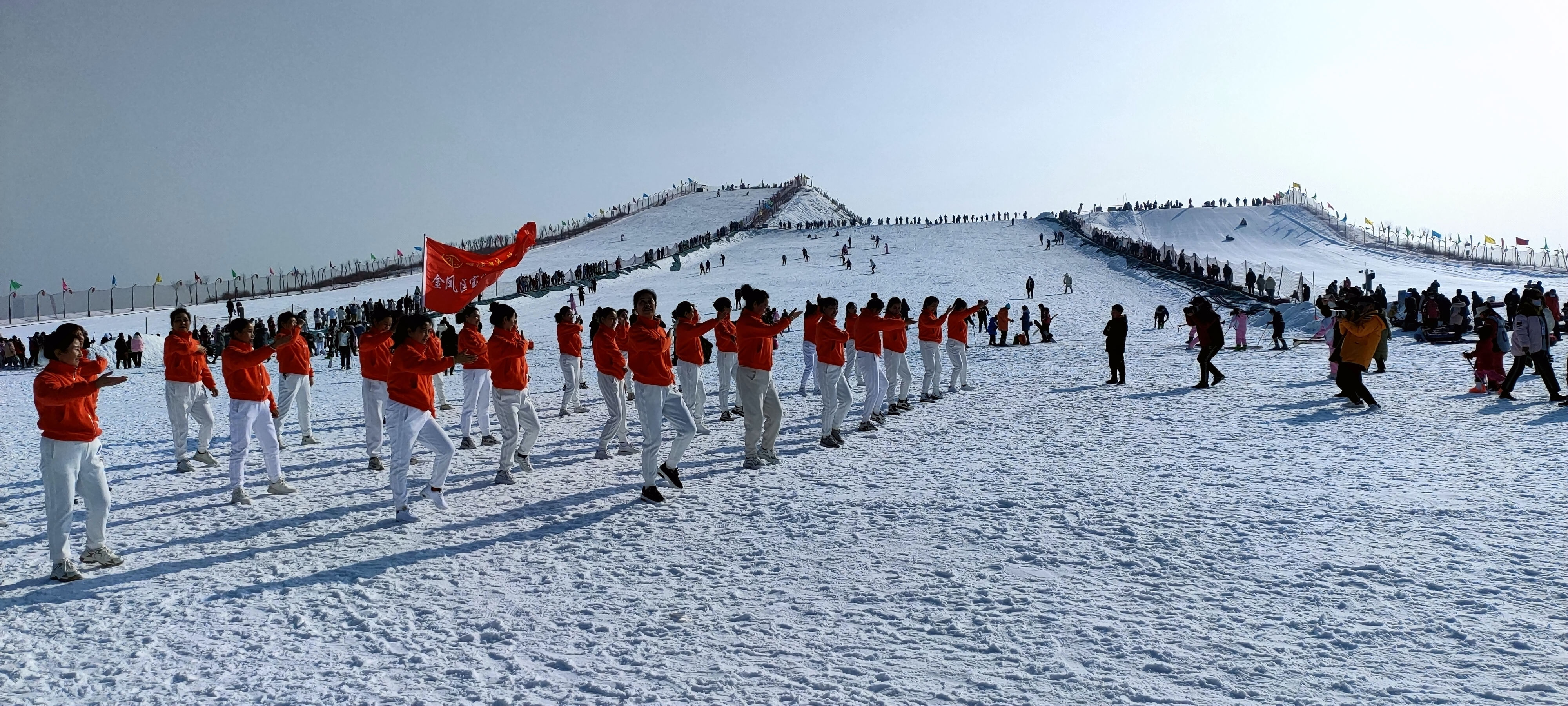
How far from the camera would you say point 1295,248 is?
192ft

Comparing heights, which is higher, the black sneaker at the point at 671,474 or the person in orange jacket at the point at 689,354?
the person in orange jacket at the point at 689,354

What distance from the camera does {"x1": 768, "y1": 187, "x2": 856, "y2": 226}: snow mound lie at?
8125 centimetres

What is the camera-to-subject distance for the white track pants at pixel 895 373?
11758mm

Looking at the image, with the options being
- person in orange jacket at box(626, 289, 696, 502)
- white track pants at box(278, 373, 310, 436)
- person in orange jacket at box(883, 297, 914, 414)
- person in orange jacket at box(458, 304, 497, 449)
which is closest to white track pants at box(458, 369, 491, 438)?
person in orange jacket at box(458, 304, 497, 449)

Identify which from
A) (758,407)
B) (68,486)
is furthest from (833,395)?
(68,486)

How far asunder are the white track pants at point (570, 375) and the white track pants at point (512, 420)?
3.33 meters

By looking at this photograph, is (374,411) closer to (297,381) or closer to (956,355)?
(297,381)

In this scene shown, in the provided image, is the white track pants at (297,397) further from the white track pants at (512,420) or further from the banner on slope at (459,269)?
the white track pants at (512,420)

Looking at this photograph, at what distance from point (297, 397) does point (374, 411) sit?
2.60 meters

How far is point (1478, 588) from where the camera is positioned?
4.65 meters

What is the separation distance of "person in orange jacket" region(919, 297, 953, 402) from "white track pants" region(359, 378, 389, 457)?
6.98 m

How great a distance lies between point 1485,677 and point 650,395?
5264 mm

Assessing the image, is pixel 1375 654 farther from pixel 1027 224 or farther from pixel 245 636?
pixel 1027 224

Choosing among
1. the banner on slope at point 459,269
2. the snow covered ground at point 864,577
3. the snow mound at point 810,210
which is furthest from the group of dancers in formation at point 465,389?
the snow mound at point 810,210
